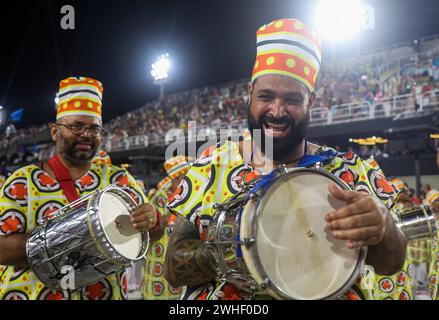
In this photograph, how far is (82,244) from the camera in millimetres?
2531

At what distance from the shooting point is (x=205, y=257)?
1676mm

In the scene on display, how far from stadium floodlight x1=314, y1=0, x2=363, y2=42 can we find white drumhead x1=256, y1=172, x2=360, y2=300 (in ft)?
49.8

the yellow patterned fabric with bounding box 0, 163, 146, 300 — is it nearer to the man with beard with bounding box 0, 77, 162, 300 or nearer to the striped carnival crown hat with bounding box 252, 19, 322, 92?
the man with beard with bounding box 0, 77, 162, 300

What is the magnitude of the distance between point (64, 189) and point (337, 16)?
15.6 metres

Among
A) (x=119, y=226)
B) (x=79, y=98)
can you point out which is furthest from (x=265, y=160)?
(x=79, y=98)

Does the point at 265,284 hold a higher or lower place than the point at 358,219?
lower

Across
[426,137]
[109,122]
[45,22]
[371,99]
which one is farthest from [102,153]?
[109,122]

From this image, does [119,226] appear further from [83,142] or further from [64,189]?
[83,142]

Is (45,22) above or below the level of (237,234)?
above

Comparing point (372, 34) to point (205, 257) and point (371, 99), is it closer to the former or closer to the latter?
point (371, 99)

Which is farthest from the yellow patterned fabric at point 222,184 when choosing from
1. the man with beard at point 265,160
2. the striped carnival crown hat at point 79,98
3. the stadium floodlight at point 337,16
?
the stadium floodlight at point 337,16

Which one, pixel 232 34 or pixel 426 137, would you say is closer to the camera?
pixel 426 137

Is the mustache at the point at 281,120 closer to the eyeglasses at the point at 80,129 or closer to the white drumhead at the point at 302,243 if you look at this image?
the white drumhead at the point at 302,243
